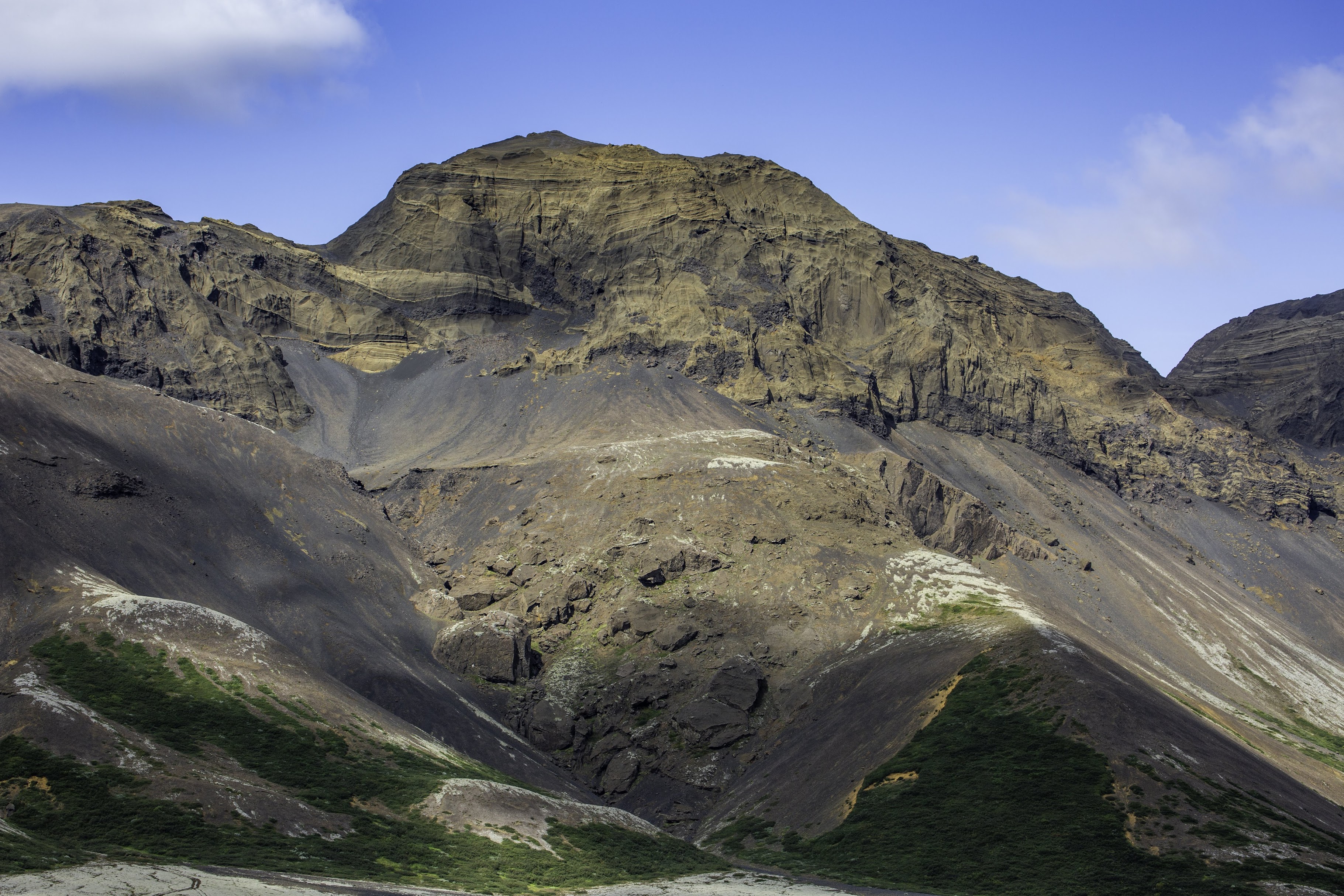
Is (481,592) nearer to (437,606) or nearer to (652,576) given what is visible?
(437,606)

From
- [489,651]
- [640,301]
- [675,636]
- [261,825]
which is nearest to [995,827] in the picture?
[675,636]

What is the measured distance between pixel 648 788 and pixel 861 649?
789 inches

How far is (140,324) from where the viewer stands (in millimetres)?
134125

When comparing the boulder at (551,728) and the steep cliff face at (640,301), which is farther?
the steep cliff face at (640,301)

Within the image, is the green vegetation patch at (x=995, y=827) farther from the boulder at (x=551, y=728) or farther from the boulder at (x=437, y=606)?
the boulder at (x=437, y=606)

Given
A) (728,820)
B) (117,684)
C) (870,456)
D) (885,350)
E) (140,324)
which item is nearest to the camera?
(117,684)

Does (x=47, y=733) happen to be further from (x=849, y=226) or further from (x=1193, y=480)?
(x=1193, y=480)

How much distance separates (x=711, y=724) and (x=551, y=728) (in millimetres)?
12196

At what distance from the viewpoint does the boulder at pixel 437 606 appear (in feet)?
324

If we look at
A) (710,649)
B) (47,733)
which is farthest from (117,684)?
(710,649)

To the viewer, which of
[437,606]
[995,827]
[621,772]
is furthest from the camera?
[437,606]

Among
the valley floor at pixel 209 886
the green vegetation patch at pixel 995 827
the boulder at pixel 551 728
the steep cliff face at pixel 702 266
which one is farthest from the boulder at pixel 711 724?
the steep cliff face at pixel 702 266

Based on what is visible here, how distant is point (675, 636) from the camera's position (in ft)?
301

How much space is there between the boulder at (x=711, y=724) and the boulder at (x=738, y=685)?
0.50 m
